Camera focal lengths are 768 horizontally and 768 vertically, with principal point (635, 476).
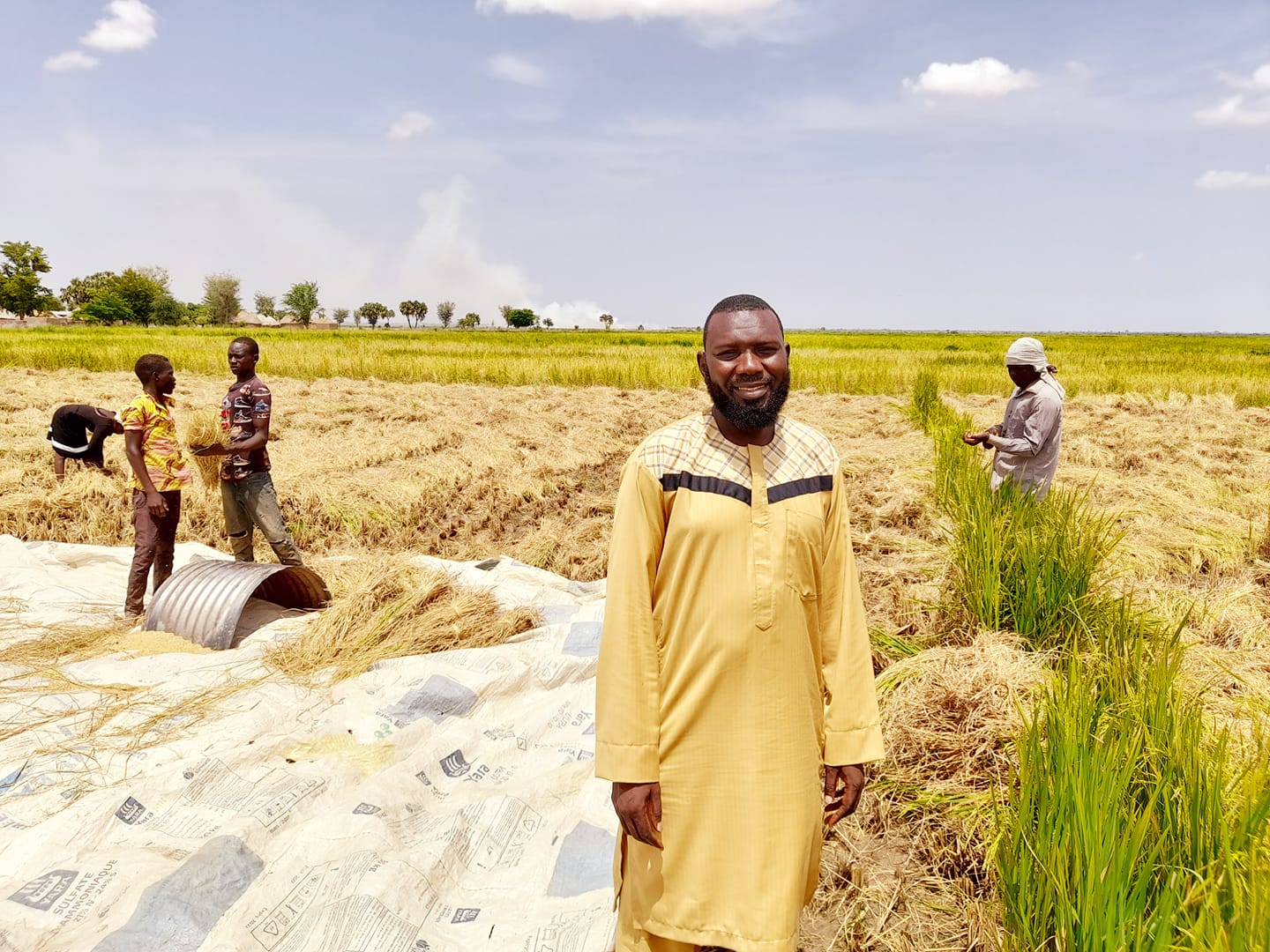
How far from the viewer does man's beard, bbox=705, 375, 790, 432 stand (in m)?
1.38

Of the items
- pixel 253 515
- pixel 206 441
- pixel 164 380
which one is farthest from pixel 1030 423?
pixel 206 441

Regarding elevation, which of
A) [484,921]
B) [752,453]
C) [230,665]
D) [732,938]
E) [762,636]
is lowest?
[484,921]

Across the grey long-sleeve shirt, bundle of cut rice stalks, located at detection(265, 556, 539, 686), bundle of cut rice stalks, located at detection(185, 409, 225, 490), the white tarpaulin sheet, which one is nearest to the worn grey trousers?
bundle of cut rice stalks, located at detection(265, 556, 539, 686)

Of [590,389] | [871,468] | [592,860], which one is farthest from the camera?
[590,389]

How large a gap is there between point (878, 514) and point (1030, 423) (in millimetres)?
1948

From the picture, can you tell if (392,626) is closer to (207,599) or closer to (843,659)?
A: (207,599)

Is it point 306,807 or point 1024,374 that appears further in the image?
point 1024,374

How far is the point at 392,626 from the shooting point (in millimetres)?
3664

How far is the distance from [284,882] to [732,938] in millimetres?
1342

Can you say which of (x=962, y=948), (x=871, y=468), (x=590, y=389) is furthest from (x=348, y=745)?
(x=590, y=389)

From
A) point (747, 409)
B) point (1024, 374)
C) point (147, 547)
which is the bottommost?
point (147, 547)

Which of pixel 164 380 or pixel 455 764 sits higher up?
pixel 164 380

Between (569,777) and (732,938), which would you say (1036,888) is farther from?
(569,777)

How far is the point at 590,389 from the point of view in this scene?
14422mm
